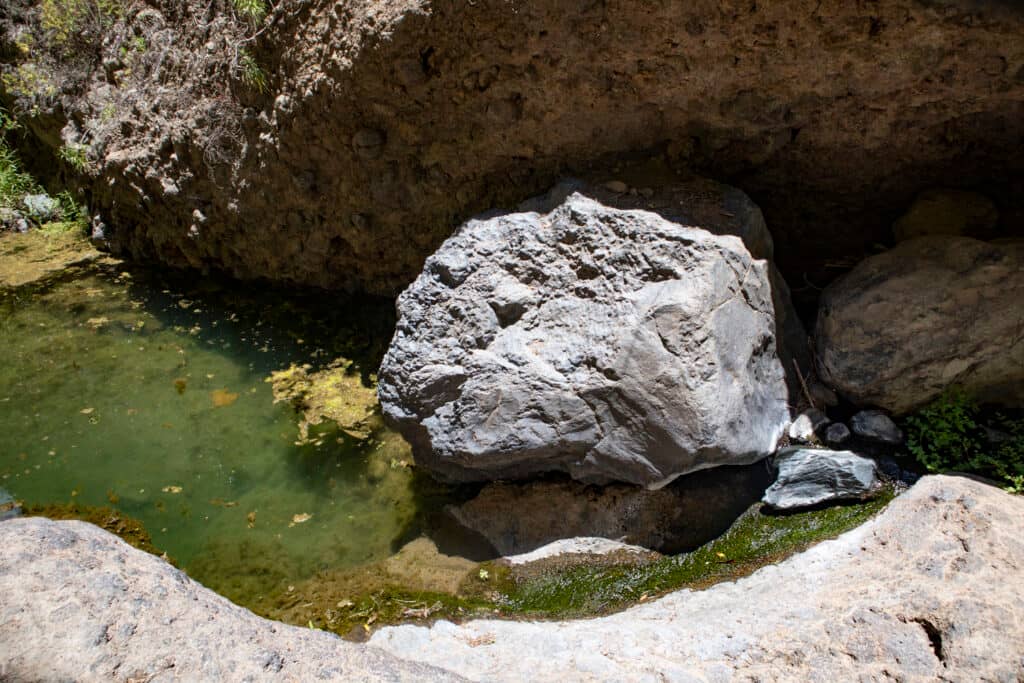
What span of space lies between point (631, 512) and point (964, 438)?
1421 mm

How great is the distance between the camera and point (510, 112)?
370 centimetres

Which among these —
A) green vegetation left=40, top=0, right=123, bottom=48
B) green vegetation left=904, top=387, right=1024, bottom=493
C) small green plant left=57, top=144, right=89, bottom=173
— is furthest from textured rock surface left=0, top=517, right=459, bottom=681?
green vegetation left=40, top=0, right=123, bottom=48

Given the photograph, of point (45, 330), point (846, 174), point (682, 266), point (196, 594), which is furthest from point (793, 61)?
point (45, 330)

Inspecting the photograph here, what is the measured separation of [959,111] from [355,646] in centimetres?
315

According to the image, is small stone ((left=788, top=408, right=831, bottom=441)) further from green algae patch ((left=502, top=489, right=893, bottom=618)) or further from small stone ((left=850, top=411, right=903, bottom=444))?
green algae patch ((left=502, top=489, right=893, bottom=618))

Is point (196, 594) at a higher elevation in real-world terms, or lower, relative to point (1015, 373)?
lower

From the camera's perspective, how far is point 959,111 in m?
3.28

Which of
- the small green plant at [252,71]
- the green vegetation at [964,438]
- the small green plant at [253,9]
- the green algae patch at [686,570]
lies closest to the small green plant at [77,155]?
the small green plant at [252,71]

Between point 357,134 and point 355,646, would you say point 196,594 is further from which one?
point 357,134

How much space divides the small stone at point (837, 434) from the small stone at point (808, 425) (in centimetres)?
4

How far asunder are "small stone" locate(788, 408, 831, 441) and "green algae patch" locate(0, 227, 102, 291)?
4.78 metres

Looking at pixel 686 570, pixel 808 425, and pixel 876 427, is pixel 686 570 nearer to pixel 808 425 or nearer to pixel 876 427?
pixel 808 425

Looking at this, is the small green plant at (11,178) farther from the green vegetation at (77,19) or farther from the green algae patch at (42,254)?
the green vegetation at (77,19)

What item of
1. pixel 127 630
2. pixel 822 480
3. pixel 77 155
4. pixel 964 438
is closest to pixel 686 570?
pixel 822 480
